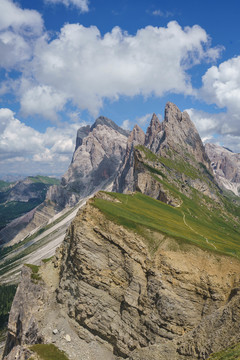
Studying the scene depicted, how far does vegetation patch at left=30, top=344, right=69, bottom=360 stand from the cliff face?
5.08ft

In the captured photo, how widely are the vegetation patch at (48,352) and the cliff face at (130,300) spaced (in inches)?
60.9

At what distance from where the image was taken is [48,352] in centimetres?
4422

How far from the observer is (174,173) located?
190 m

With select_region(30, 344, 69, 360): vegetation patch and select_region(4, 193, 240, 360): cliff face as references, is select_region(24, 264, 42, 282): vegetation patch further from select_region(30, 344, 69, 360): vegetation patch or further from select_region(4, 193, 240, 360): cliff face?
select_region(30, 344, 69, 360): vegetation patch

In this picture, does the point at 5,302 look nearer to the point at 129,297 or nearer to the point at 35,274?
the point at 35,274

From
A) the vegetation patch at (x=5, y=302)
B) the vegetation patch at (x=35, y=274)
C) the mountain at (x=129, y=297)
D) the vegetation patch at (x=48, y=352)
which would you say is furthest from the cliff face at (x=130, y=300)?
the vegetation patch at (x=5, y=302)

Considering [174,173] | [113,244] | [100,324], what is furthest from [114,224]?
[174,173]

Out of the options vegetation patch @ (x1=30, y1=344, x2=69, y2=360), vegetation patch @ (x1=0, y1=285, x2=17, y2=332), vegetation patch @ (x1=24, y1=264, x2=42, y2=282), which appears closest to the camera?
vegetation patch @ (x1=30, y1=344, x2=69, y2=360)

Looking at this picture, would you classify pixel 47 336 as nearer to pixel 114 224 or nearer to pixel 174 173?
pixel 114 224

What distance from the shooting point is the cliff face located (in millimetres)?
38094

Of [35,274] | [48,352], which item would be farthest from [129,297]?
[35,274]

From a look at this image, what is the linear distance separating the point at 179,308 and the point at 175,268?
A: 6.38m

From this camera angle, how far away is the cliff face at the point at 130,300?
125ft

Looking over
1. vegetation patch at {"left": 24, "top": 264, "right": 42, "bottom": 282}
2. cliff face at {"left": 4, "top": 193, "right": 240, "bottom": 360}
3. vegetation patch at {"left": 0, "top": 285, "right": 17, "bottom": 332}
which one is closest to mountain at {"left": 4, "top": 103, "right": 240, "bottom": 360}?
cliff face at {"left": 4, "top": 193, "right": 240, "bottom": 360}
